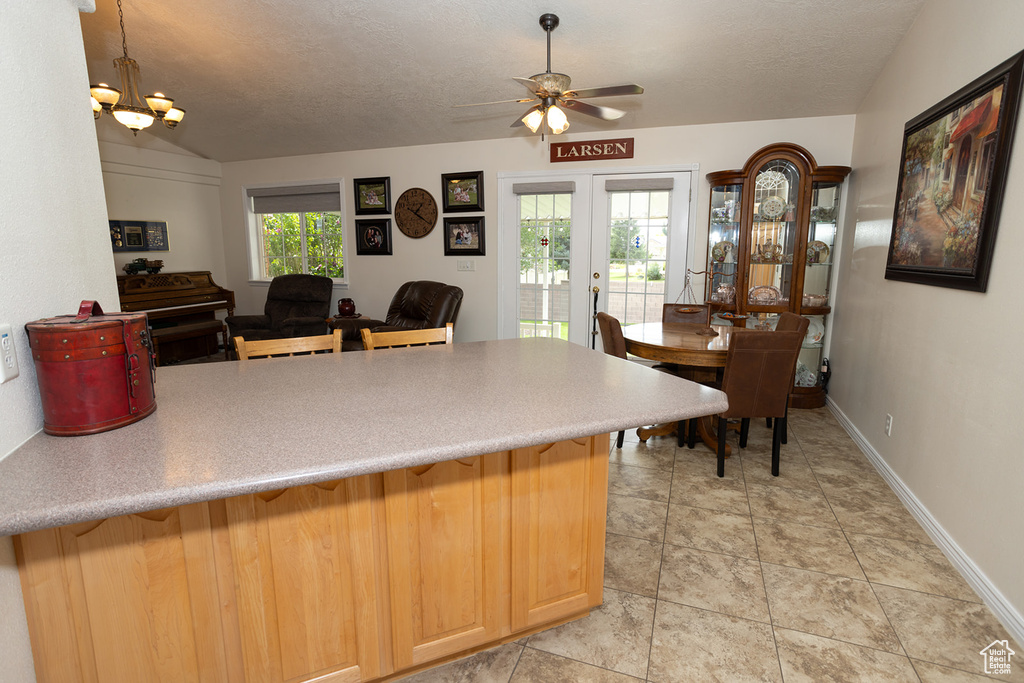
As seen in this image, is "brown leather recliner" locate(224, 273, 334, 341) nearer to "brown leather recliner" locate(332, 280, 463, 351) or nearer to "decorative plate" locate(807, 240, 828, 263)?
"brown leather recliner" locate(332, 280, 463, 351)

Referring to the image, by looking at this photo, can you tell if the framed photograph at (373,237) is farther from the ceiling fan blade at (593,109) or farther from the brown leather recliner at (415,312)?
the ceiling fan blade at (593,109)

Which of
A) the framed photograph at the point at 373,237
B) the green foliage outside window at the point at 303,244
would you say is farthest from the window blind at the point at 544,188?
the green foliage outside window at the point at 303,244

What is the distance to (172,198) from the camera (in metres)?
5.79

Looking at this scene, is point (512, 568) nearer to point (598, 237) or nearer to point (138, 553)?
point (138, 553)

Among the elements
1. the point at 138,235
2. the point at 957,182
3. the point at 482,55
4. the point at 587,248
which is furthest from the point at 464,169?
the point at 957,182

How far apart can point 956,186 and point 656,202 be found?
8.43ft

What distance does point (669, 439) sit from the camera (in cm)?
344

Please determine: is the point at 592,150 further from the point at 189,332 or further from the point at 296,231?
the point at 189,332

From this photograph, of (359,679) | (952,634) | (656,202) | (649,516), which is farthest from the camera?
(656,202)

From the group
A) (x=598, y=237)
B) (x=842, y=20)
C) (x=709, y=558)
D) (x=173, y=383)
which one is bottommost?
(x=709, y=558)

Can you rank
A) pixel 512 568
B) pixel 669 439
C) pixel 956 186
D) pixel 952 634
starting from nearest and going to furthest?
pixel 512 568
pixel 952 634
pixel 956 186
pixel 669 439

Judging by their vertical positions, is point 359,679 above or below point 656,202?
below

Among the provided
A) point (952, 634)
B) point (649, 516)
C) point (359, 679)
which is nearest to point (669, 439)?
point (649, 516)

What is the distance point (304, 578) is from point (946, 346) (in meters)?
2.70
